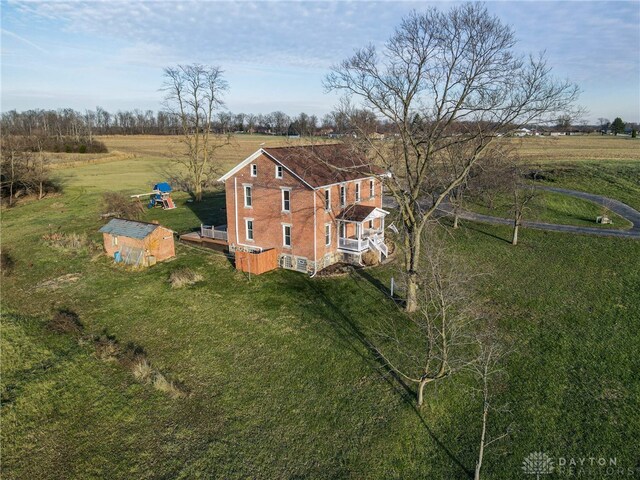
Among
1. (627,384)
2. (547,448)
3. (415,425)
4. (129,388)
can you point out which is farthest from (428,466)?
(129,388)

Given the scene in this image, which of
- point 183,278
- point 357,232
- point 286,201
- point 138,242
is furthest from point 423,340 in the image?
point 138,242

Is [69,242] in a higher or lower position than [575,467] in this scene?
higher

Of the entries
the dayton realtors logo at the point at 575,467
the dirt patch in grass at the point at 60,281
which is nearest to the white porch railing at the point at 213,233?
the dirt patch in grass at the point at 60,281

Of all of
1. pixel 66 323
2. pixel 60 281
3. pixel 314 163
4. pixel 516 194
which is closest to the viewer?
pixel 66 323

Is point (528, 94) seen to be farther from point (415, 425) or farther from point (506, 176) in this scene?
point (506, 176)

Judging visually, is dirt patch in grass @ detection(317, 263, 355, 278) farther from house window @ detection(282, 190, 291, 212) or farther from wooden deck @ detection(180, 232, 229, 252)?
wooden deck @ detection(180, 232, 229, 252)

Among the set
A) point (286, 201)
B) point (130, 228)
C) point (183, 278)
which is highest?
point (286, 201)

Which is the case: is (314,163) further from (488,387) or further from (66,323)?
(488,387)

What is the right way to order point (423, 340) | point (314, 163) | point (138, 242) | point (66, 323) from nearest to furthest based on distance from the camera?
point (423, 340)
point (66, 323)
point (314, 163)
point (138, 242)
